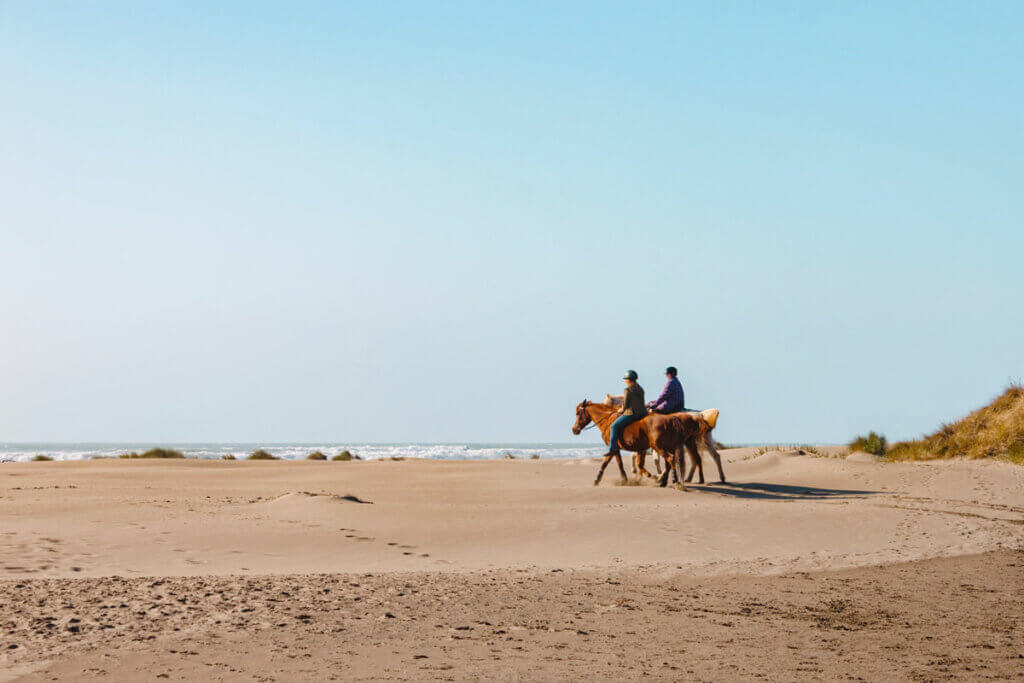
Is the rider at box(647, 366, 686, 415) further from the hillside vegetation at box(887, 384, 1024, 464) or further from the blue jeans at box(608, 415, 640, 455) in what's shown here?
the hillside vegetation at box(887, 384, 1024, 464)

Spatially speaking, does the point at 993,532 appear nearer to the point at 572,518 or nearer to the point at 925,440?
the point at 572,518

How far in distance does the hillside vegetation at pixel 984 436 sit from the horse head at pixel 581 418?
12071mm

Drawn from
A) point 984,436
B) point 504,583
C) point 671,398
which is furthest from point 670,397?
point 984,436

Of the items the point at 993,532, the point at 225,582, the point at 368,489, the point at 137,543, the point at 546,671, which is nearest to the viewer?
the point at 546,671

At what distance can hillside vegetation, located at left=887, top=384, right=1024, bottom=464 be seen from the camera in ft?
87.2

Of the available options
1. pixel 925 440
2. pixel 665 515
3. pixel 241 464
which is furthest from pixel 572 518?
pixel 925 440

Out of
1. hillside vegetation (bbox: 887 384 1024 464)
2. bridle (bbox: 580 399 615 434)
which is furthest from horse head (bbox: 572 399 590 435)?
hillside vegetation (bbox: 887 384 1024 464)

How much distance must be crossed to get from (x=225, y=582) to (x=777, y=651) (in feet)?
17.4

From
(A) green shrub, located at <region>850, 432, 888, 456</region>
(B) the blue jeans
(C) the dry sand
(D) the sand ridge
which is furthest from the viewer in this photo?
(A) green shrub, located at <region>850, 432, 888, 456</region>

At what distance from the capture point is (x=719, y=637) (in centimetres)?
774

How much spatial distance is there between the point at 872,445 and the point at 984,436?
673cm

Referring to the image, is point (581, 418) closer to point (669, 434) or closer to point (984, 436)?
point (669, 434)

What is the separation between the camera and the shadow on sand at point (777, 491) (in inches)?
738

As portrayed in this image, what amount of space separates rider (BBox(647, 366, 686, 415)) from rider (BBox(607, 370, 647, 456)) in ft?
1.18
